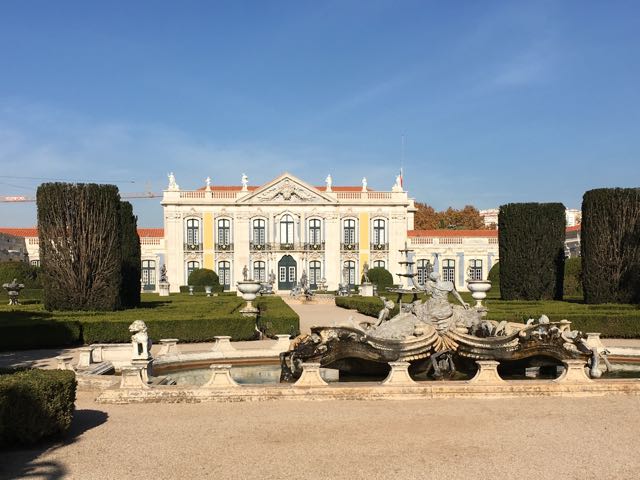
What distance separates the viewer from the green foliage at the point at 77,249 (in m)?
20.8

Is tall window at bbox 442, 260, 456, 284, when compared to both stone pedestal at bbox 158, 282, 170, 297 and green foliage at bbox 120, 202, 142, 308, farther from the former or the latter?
green foliage at bbox 120, 202, 142, 308

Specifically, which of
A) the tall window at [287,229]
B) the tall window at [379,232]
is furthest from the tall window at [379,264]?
the tall window at [287,229]

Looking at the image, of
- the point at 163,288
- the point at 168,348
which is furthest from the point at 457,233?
the point at 168,348

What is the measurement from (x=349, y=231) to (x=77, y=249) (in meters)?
28.7

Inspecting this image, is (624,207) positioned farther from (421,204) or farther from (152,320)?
(421,204)

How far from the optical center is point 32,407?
654 centimetres

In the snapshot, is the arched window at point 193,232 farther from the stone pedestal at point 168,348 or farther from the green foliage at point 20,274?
the stone pedestal at point 168,348

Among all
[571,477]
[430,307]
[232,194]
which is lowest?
[571,477]

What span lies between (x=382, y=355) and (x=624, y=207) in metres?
17.2

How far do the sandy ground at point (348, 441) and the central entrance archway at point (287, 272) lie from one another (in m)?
38.2

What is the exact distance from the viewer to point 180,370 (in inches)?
469

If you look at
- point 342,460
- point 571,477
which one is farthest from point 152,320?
point 571,477

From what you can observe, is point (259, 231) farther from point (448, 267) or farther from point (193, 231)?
point (448, 267)

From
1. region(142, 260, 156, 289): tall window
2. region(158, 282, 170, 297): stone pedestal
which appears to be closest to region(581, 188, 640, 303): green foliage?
region(158, 282, 170, 297): stone pedestal
